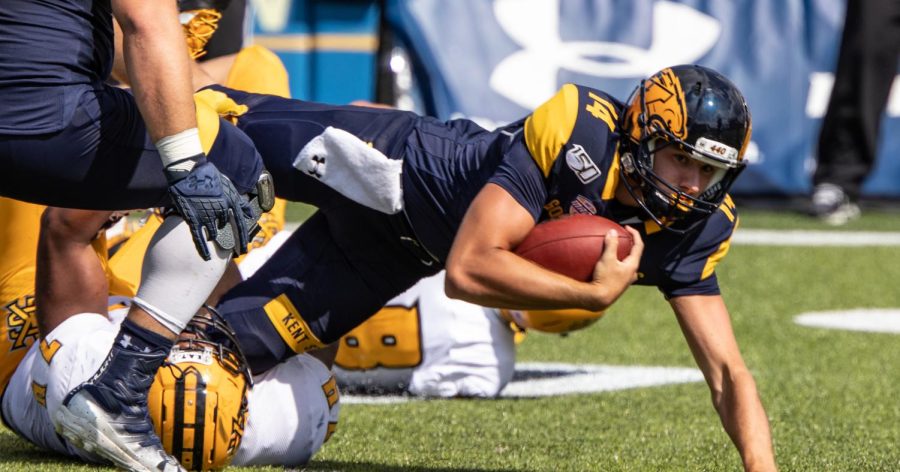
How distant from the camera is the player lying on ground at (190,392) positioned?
10.1 feet

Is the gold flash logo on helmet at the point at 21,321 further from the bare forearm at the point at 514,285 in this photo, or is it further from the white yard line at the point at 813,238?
the white yard line at the point at 813,238

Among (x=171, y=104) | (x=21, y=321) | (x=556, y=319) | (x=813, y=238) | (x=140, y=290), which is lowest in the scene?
(x=813, y=238)

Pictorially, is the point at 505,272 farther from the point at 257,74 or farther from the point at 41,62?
the point at 257,74

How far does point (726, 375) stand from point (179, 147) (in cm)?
138

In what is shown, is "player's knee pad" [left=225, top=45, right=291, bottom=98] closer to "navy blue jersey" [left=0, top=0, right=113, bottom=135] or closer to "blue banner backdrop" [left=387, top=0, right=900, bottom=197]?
"navy blue jersey" [left=0, top=0, right=113, bottom=135]

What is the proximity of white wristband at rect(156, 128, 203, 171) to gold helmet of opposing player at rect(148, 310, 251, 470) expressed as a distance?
0.61 m

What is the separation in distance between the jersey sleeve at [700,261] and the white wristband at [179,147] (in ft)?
3.89

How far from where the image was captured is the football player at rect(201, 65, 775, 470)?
3.06 metres

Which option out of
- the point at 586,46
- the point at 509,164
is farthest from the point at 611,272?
the point at 586,46

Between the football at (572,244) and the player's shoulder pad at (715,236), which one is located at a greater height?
the football at (572,244)

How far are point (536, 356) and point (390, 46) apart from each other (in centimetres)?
411

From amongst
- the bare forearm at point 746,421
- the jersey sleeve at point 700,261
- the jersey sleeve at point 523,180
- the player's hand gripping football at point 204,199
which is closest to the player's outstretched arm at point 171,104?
the player's hand gripping football at point 204,199

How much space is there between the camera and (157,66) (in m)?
2.64

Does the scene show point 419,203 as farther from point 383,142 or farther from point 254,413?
point 254,413
